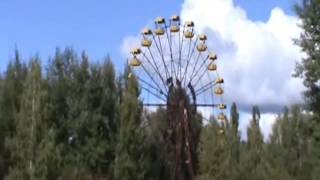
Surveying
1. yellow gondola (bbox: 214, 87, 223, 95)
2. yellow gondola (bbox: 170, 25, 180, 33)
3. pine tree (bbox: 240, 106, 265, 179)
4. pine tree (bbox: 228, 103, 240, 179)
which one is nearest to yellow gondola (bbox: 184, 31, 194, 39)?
yellow gondola (bbox: 170, 25, 180, 33)

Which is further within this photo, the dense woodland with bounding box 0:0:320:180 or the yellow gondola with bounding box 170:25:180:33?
the yellow gondola with bounding box 170:25:180:33

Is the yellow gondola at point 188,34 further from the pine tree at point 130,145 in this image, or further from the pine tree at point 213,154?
the pine tree at point 213,154

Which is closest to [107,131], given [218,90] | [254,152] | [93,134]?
[93,134]

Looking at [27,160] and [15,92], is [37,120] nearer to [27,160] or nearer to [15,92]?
[27,160]

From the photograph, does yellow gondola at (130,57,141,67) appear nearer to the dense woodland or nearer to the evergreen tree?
the dense woodland

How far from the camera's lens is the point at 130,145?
159 ft

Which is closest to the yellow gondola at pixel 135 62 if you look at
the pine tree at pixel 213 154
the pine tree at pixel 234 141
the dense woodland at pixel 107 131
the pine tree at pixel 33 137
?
the dense woodland at pixel 107 131

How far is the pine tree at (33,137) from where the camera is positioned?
38562mm

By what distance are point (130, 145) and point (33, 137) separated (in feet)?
33.2

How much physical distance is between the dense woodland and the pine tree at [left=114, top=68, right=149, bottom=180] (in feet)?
0.20

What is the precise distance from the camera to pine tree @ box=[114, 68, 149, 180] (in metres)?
47.8

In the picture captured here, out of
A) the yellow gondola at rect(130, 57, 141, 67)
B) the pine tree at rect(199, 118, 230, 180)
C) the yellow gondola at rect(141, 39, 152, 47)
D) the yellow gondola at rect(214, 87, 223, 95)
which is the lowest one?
the pine tree at rect(199, 118, 230, 180)

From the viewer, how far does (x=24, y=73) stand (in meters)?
48.0

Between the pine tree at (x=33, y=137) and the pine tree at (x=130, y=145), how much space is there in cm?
830
